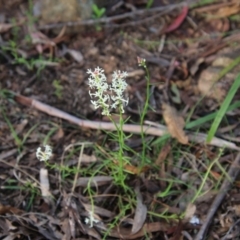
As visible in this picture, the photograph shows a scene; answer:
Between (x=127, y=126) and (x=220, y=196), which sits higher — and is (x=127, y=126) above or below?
above

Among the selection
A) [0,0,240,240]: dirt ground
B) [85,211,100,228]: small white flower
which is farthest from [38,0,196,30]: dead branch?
[85,211,100,228]: small white flower

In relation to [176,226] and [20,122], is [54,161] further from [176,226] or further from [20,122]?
[176,226]

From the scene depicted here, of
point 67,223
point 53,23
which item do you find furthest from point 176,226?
point 53,23

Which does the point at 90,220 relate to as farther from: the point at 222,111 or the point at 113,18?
the point at 113,18

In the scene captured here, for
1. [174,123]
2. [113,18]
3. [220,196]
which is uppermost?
[113,18]

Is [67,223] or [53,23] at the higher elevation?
[53,23]

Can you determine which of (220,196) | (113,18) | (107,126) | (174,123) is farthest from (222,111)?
(113,18)

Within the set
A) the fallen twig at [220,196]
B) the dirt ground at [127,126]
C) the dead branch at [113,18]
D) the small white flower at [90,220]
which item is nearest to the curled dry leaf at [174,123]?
the dirt ground at [127,126]

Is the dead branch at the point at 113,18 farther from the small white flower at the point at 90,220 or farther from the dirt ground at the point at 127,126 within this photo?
the small white flower at the point at 90,220
